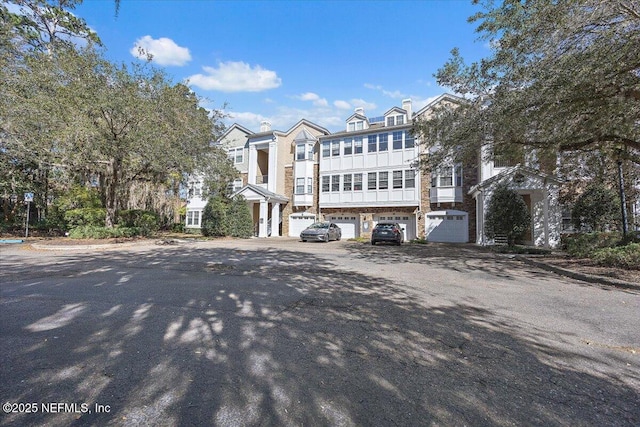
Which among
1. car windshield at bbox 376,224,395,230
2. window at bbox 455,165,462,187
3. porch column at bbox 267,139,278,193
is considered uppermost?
porch column at bbox 267,139,278,193

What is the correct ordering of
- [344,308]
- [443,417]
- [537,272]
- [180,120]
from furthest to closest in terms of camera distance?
[180,120] → [537,272] → [344,308] → [443,417]

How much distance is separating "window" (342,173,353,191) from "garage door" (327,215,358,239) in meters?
2.37

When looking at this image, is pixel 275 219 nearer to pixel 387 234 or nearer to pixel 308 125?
pixel 308 125

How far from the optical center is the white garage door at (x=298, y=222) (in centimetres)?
2742

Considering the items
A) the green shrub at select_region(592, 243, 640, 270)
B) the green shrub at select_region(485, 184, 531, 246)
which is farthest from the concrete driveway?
the green shrub at select_region(485, 184, 531, 246)

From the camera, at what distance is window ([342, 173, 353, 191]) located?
25.8 metres

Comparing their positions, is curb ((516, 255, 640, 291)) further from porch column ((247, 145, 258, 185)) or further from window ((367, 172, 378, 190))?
porch column ((247, 145, 258, 185))

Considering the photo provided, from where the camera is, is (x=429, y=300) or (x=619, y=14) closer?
(x=429, y=300)

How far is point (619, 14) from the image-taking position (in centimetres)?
711

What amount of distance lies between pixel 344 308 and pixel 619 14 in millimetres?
9018

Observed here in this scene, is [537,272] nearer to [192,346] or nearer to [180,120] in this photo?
[192,346]

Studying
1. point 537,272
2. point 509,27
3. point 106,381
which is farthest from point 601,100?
point 106,381

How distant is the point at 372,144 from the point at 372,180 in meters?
2.94

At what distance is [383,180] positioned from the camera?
24562mm
